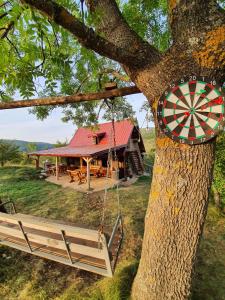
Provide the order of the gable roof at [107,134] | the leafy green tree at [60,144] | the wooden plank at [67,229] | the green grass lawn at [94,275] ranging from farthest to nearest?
the leafy green tree at [60,144] → the gable roof at [107,134] → the green grass lawn at [94,275] → the wooden plank at [67,229]

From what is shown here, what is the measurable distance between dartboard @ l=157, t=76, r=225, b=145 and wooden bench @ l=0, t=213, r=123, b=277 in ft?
5.95

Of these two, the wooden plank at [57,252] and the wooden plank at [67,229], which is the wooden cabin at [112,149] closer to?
the wooden plank at [57,252]

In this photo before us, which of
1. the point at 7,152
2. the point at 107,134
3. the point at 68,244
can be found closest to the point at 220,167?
the point at 68,244

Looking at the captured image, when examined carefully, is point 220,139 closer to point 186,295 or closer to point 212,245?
point 212,245

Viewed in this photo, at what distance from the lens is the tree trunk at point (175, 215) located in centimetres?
255

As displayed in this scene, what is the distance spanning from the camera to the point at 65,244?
357cm

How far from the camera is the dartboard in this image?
2.46 metres

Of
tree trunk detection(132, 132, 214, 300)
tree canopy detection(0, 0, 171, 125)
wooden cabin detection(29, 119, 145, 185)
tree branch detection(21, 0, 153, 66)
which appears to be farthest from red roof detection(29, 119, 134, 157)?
tree branch detection(21, 0, 153, 66)

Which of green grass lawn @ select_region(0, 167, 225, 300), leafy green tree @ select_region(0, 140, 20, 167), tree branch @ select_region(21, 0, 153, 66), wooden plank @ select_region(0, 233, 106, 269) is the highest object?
tree branch @ select_region(21, 0, 153, 66)

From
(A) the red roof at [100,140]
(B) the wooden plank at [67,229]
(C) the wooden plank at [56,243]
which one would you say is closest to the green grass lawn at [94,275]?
(C) the wooden plank at [56,243]

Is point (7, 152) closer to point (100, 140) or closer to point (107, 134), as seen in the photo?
point (100, 140)

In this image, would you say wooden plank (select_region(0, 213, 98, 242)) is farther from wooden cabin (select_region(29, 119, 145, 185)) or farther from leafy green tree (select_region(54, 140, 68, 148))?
leafy green tree (select_region(54, 140, 68, 148))

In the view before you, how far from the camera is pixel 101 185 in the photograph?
1366cm

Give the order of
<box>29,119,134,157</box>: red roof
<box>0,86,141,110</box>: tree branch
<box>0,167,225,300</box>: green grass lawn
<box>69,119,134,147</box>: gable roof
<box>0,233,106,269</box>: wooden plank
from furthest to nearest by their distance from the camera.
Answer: <box>69,119,134,147</box>: gable roof → <box>29,119,134,157</box>: red roof → <box>0,167,225,300</box>: green grass lawn → <box>0,233,106,269</box>: wooden plank → <box>0,86,141,110</box>: tree branch
